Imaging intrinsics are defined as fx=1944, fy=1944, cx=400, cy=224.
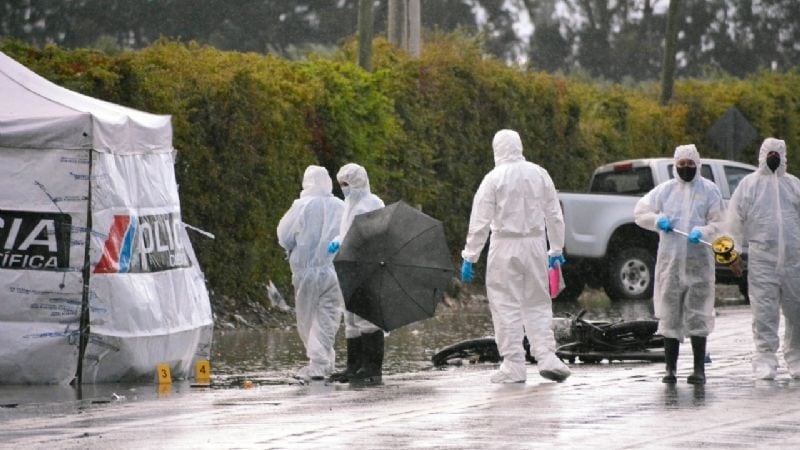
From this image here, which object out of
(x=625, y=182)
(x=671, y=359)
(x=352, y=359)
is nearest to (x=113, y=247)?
(x=352, y=359)

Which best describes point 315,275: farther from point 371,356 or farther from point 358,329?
point 371,356

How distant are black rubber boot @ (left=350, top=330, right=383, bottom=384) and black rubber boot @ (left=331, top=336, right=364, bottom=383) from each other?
8 centimetres

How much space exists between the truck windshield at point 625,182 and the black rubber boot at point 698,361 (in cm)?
1291

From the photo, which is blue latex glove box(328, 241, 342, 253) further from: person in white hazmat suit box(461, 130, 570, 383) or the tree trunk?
the tree trunk

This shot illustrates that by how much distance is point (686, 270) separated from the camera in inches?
545

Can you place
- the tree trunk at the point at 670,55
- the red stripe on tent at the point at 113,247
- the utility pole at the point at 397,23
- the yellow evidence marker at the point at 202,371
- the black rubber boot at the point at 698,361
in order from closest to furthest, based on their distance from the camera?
the black rubber boot at the point at 698,361
the red stripe on tent at the point at 113,247
the yellow evidence marker at the point at 202,371
the utility pole at the point at 397,23
the tree trunk at the point at 670,55

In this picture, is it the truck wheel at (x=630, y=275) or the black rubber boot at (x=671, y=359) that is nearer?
the black rubber boot at (x=671, y=359)

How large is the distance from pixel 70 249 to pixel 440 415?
424 centimetres

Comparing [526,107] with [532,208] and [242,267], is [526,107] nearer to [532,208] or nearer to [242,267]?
[242,267]

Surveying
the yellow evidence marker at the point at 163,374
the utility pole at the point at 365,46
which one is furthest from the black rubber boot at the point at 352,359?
the utility pole at the point at 365,46

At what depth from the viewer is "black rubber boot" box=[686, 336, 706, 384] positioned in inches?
536

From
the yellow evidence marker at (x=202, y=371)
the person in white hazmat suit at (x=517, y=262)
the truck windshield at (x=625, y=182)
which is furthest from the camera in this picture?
the truck windshield at (x=625, y=182)

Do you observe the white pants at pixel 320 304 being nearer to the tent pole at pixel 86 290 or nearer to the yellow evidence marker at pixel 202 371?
the yellow evidence marker at pixel 202 371

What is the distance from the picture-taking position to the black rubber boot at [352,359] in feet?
49.1
